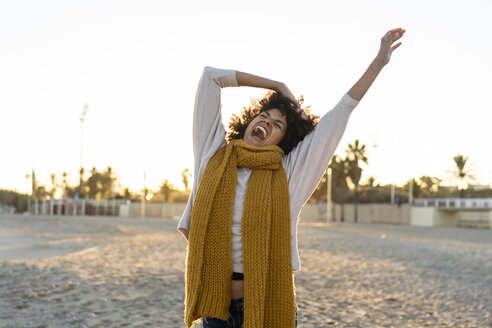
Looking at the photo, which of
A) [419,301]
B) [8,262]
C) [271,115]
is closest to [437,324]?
[419,301]

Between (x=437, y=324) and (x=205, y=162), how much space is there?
161 inches

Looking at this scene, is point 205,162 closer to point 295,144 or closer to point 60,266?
point 295,144

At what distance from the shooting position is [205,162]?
1957 mm

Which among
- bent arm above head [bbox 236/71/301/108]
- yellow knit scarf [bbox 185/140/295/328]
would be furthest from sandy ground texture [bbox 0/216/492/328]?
bent arm above head [bbox 236/71/301/108]

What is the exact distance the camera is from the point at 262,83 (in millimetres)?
2021

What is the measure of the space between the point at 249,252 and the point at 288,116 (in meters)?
0.61

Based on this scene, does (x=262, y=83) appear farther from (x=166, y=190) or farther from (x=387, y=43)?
(x=166, y=190)

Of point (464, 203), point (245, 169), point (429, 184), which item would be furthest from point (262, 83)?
point (429, 184)

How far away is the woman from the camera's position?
1.79 metres

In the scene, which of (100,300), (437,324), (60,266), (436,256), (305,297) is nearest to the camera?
(437,324)

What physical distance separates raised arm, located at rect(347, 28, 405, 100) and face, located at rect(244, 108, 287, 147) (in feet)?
1.05

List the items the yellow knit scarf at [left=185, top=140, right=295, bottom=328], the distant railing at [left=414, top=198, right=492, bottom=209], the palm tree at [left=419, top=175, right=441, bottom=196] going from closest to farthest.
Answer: the yellow knit scarf at [left=185, top=140, right=295, bottom=328] < the distant railing at [left=414, top=198, right=492, bottom=209] < the palm tree at [left=419, top=175, right=441, bottom=196]

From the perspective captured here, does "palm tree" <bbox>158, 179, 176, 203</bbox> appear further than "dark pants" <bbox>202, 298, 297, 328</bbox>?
Yes

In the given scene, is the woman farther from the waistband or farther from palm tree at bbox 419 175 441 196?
palm tree at bbox 419 175 441 196
